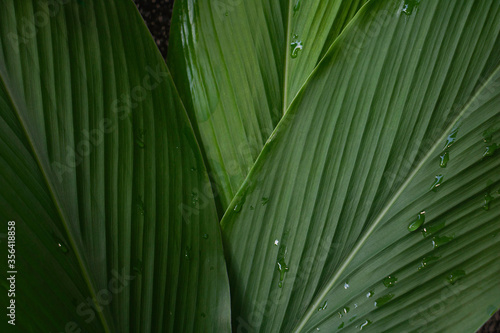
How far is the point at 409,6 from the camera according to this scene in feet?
1.17

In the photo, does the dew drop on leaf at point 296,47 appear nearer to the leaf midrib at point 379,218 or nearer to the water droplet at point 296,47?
the water droplet at point 296,47

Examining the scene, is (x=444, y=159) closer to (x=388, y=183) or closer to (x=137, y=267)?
(x=388, y=183)

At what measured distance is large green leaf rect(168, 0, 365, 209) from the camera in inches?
17.1

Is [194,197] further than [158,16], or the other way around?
[158,16]

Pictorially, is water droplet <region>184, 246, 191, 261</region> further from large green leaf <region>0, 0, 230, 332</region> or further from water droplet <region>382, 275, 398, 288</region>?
water droplet <region>382, 275, 398, 288</region>

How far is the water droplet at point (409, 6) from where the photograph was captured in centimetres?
36

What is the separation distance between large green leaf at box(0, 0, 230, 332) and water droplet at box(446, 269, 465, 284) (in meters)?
0.20

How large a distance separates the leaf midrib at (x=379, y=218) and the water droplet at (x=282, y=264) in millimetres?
37

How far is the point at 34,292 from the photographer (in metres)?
0.33

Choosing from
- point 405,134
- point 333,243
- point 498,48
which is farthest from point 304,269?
point 498,48

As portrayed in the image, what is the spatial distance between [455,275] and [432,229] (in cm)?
5

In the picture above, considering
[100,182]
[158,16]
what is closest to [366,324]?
[100,182]

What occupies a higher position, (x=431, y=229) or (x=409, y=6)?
(x=409, y=6)

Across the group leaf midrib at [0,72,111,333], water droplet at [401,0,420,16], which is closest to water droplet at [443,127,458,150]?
water droplet at [401,0,420,16]
